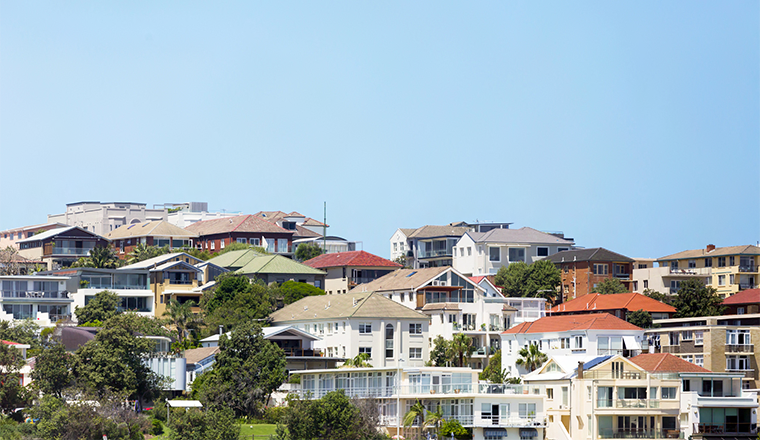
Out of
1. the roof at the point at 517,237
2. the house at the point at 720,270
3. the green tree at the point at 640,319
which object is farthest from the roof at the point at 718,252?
the green tree at the point at 640,319

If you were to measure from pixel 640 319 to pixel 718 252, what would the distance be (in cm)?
3487

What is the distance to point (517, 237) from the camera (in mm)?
144625

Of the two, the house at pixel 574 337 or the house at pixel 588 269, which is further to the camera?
the house at pixel 588 269

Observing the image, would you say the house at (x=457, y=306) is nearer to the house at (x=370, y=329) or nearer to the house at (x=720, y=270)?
the house at (x=370, y=329)

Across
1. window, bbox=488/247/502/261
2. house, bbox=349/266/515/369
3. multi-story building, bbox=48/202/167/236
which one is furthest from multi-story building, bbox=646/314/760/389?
multi-story building, bbox=48/202/167/236

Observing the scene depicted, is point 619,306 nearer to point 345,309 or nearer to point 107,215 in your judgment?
point 345,309

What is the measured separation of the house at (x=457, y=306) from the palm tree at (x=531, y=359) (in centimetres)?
666

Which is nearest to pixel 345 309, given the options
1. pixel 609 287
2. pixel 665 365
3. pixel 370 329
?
pixel 370 329

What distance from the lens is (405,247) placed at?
546ft

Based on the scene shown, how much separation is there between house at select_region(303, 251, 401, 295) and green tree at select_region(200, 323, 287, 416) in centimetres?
4362

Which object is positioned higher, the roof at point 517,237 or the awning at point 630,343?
the roof at point 517,237

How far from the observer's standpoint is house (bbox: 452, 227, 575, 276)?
465ft

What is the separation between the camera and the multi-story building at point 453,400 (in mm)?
76750

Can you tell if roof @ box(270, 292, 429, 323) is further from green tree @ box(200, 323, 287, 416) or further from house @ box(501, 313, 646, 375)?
green tree @ box(200, 323, 287, 416)
